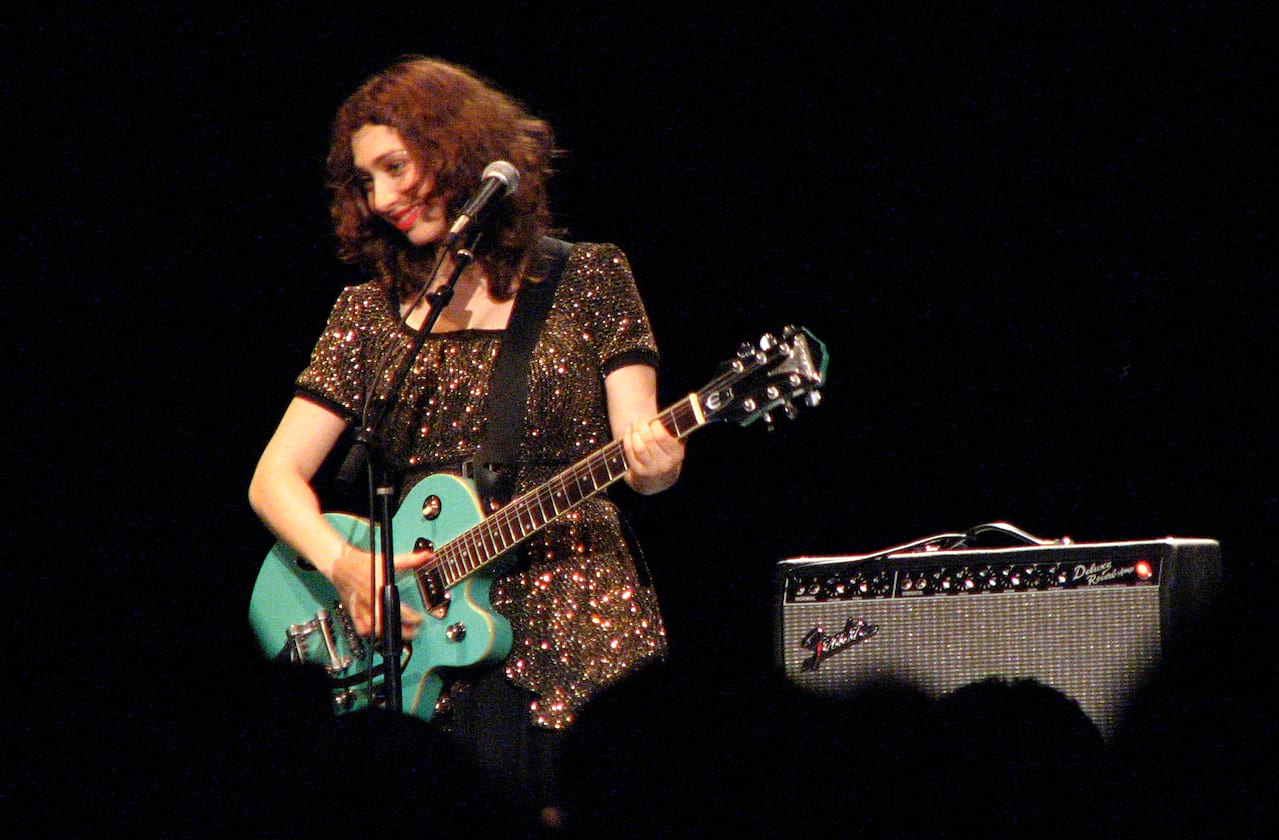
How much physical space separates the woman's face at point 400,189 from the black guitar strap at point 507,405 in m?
0.27

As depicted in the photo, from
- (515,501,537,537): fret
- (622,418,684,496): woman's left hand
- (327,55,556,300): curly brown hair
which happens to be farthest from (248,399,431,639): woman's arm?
(622,418,684,496): woman's left hand

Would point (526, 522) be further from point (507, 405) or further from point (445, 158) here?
point (445, 158)

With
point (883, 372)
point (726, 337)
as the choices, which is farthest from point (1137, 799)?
point (726, 337)

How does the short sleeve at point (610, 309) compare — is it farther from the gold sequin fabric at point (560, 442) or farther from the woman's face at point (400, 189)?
the woman's face at point (400, 189)

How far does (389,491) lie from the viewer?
2336mm

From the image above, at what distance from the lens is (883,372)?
3.39m

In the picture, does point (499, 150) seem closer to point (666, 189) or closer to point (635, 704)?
point (666, 189)

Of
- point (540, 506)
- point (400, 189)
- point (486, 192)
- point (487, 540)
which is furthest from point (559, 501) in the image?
point (400, 189)

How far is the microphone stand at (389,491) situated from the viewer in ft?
7.42

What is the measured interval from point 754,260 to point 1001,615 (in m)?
1.27

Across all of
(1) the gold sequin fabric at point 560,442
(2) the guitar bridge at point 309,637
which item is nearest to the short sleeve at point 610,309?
(1) the gold sequin fabric at point 560,442

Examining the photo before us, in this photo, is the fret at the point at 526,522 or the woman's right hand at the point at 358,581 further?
the woman's right hand at the point at 358,581

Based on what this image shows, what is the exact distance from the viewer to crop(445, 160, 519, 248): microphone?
2.45m

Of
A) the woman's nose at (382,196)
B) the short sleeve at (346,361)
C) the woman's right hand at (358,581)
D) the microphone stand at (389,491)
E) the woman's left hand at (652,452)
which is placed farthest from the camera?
the short sleeve at (346,361)
